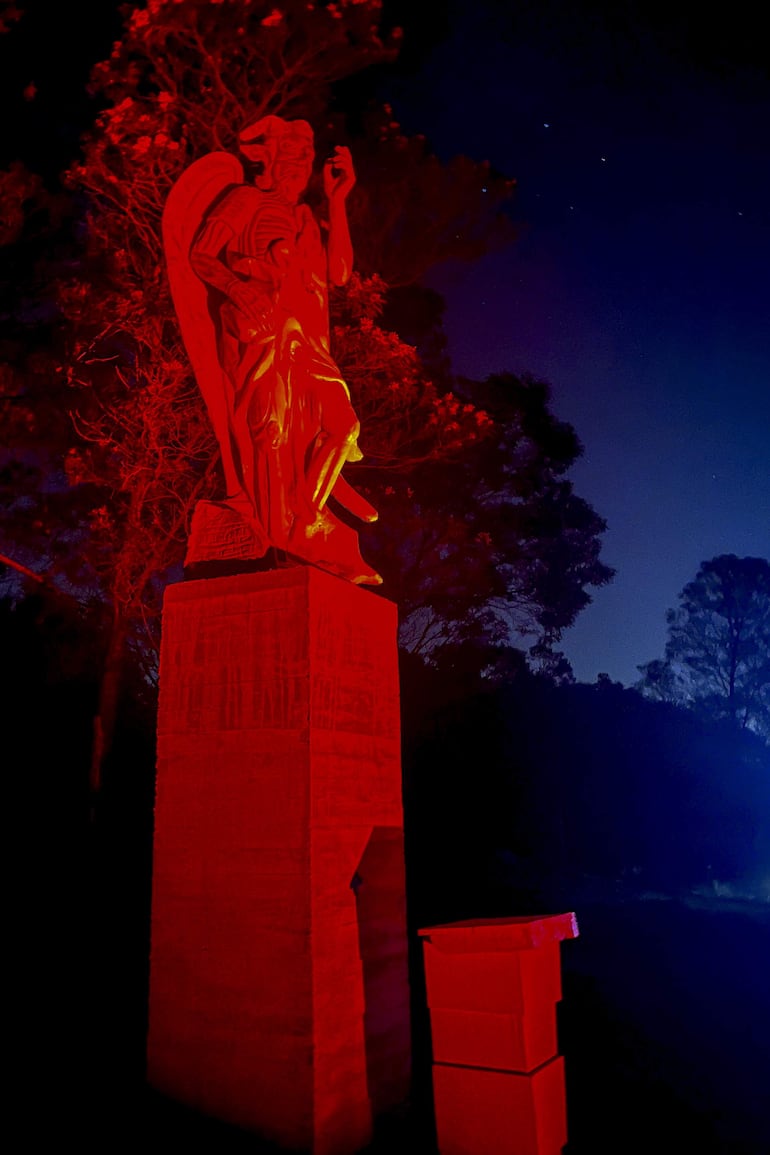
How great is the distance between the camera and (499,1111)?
3.14 metres

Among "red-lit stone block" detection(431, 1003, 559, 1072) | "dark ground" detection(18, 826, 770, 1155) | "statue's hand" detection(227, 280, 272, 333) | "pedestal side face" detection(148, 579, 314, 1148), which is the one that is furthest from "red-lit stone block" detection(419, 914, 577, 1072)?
"statue's hand" detection(227, 280, 272, 333)

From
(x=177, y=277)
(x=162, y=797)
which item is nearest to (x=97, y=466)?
(x=177, y=277)

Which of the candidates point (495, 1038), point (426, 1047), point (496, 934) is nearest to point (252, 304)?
point (496, 934)

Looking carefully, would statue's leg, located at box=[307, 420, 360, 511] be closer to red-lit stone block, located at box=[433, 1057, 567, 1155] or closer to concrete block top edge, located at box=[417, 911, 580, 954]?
concrete block top edge, located at box=[417, 911, 580, 954]

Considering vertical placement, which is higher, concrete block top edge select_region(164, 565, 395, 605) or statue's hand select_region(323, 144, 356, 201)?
statue's hand select_region(323, 144, 356, 201)

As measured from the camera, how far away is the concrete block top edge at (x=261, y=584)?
381 centimetres

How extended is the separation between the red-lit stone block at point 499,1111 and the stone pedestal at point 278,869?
415mm

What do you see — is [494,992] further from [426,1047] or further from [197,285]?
[197,285]

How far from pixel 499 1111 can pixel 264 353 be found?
334 cm

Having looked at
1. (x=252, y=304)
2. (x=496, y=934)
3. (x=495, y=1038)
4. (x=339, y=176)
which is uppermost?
(x=339, y=176)

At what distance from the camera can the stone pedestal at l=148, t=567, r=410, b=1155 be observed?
3352 mm

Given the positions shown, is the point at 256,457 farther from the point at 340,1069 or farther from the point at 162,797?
the point at 340,1069

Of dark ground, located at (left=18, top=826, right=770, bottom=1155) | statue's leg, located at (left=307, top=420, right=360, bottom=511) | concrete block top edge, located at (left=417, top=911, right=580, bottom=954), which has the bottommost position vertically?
dark ground, located at (left=18, top=826, right=770, bottom=1155)

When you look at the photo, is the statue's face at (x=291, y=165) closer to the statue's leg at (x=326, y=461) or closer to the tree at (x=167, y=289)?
the statue's leg at (x=326, y=461)
